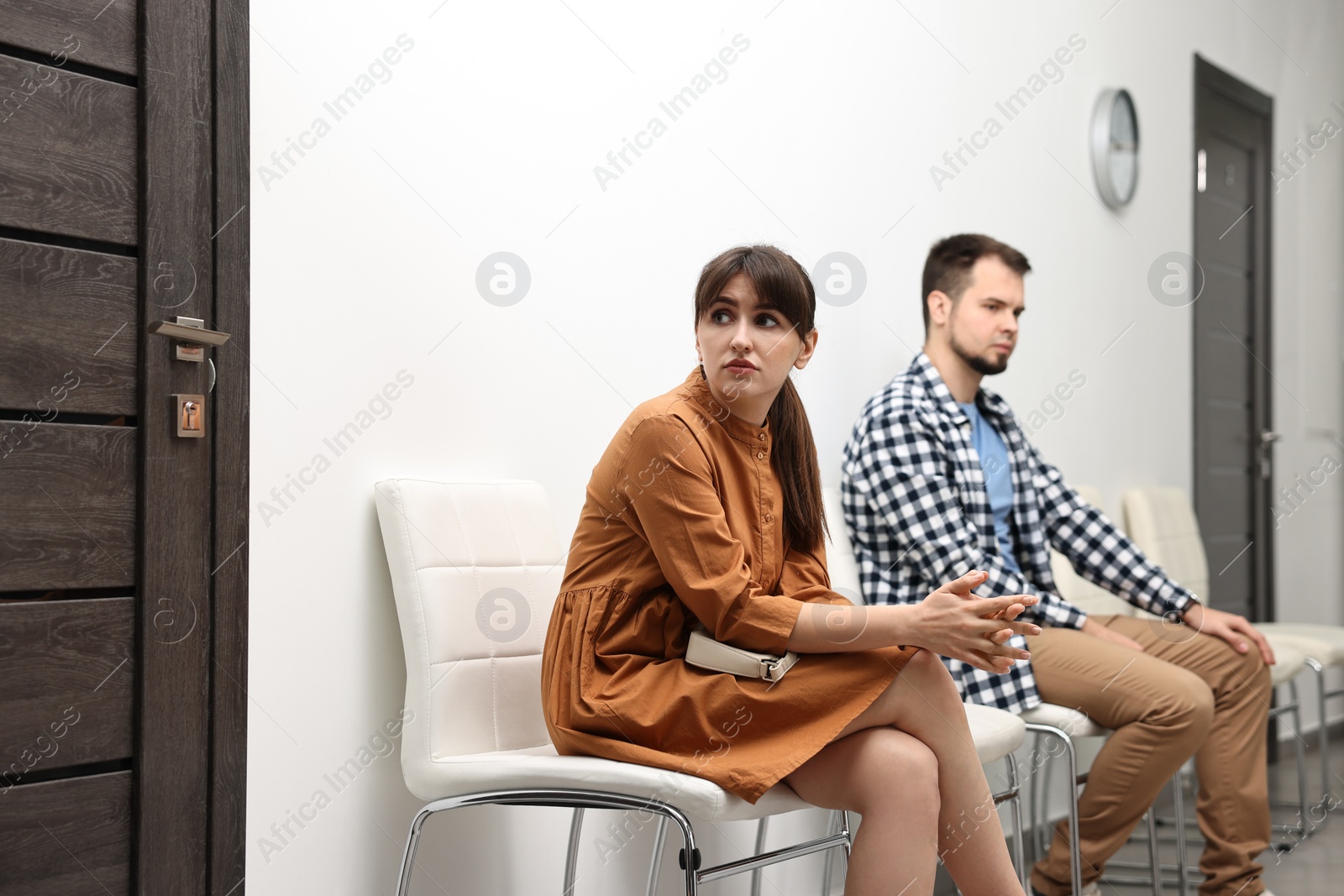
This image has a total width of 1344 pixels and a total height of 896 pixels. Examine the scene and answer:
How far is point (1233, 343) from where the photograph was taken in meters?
4.36

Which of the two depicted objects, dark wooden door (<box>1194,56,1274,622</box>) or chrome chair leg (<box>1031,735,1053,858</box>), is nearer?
chrome chair leg (<box>1031,735,1053,858</box>)

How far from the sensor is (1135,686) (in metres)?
2.31

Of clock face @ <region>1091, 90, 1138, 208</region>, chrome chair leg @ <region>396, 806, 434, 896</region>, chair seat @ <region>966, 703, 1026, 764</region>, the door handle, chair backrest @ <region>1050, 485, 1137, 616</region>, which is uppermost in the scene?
clock face @ <region>1091, 90, 1138, 208</region>

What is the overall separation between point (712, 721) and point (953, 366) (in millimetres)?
1369

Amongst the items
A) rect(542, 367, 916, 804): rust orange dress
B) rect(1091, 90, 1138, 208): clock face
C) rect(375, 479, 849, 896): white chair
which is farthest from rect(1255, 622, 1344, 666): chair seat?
rect(542, 367, 916, 804): rust orange dress

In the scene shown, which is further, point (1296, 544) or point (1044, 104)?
point (1296, 544)

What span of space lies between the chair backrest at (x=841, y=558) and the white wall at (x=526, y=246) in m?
0.20

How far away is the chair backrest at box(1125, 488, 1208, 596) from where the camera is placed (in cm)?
345

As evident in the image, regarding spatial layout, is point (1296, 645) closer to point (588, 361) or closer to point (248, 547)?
point (588, 361)

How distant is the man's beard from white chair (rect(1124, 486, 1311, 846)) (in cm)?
114

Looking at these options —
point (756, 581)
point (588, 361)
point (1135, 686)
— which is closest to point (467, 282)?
point (588, 361)

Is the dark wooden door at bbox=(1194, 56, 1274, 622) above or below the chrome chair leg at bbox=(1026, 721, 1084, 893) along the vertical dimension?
above

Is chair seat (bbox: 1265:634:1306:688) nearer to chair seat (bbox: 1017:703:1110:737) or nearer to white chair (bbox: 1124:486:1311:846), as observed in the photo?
white chair (bbox: 1124:486:1311:846)

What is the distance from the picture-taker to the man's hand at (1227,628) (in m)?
2.60
